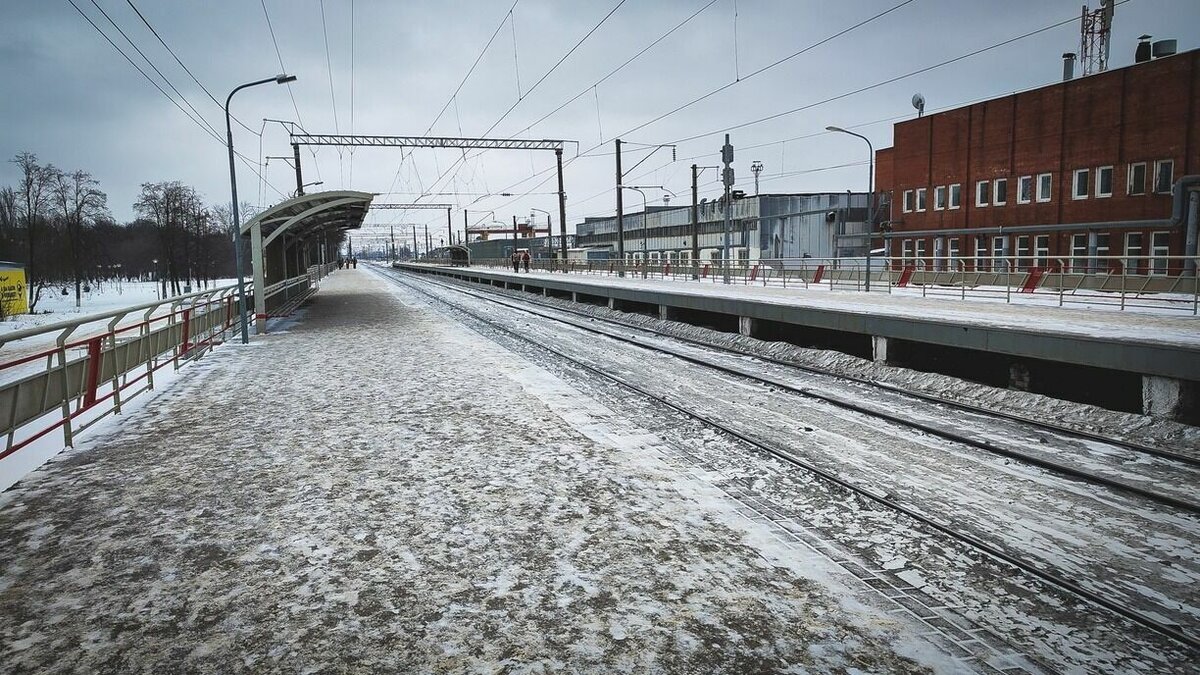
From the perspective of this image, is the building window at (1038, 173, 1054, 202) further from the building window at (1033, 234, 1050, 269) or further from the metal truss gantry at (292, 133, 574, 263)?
the metal truss gantry at (292, 133, 574, 263)

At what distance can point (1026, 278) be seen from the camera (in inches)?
1003

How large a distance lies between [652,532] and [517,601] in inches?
51.5

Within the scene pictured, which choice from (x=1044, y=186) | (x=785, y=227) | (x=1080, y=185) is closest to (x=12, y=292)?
(x=785, y=227)

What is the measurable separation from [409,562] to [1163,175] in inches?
1481

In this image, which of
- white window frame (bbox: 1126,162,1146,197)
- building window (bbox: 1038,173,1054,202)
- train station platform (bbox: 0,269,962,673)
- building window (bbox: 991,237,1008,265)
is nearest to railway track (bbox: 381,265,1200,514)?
train station platform (bbox: 0,269,962,673)

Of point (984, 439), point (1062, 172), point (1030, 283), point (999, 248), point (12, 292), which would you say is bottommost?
point (984, 439)

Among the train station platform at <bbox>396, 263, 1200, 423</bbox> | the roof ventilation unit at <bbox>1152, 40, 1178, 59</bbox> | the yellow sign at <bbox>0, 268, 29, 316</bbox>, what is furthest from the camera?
the yellow sign at <bbox>0, 268, 29, 316</bbox>

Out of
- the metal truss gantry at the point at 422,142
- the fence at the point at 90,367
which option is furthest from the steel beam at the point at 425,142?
the fence at the point at 90,367

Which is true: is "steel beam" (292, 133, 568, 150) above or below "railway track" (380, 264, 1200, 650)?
above

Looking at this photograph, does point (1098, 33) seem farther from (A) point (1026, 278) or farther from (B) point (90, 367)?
(B) point (90, 367)

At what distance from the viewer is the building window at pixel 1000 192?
3716cm

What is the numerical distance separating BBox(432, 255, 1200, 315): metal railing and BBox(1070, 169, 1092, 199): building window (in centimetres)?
334

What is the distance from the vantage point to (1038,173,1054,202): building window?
34.8m

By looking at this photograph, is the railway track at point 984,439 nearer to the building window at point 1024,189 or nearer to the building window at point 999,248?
the building window at point 999,248
